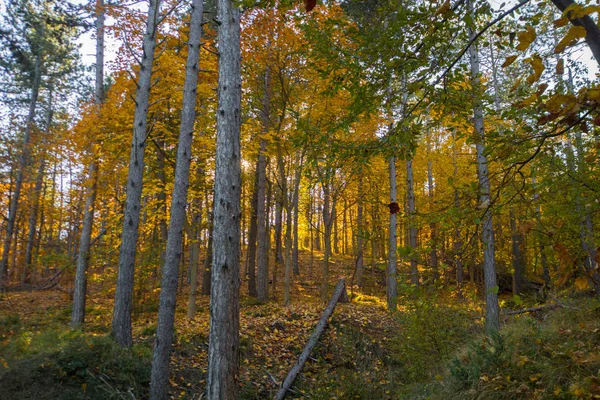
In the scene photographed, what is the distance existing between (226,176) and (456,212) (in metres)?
3.11

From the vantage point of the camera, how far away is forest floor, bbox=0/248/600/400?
3.94 metres

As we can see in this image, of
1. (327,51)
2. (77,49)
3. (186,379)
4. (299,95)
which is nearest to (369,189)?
(299,95)

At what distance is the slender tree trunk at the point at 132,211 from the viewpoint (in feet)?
22.9

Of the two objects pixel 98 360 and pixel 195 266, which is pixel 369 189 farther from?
pixel 98 360

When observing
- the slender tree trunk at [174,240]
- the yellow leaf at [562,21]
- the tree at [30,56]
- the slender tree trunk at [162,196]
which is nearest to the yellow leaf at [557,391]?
the yellow leaf at [562,21]

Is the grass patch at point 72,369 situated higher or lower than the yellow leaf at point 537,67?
lower

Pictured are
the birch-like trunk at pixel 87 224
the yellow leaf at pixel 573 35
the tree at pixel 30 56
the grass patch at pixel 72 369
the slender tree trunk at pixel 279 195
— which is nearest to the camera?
the yellow leaf at pixel 573 35

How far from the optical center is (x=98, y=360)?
6.09 meters

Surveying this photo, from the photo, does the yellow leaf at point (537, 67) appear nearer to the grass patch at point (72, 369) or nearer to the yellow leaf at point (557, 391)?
the yellow leaf at point (557, 391)

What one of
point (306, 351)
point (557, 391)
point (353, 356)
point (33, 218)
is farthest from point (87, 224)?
point (33, 218)

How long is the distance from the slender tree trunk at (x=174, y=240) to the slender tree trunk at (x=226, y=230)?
5.71ft

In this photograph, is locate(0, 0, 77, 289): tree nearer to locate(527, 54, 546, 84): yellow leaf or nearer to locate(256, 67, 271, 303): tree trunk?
locate(256, 67, 271, 303): tree trunk

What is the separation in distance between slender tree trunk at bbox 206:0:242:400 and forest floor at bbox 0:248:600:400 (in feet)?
6.99

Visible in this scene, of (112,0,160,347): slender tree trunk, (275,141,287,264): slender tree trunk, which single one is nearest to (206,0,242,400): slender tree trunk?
(112,0,160,347): slender tree trunk
